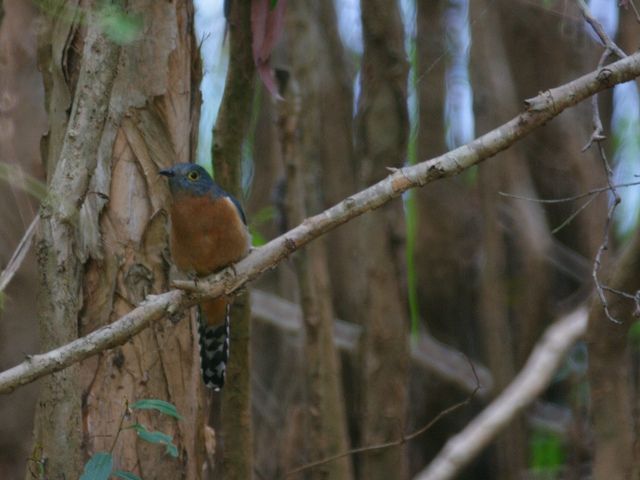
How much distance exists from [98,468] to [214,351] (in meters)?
1.59

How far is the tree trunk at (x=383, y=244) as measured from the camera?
18.7 ft

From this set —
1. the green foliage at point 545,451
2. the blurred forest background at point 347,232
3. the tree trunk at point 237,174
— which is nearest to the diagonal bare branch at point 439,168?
the blurred forest background at point 347,232

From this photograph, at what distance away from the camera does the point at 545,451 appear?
29.8 feet

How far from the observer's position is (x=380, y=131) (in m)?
5.76

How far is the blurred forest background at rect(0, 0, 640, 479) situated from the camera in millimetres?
4387

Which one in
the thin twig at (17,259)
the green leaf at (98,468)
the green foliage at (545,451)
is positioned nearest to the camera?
the green leaf at (98,468)

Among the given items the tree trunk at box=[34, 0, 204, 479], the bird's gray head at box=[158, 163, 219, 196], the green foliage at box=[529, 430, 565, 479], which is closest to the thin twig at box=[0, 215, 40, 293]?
the tree trunk at box=[34, 0, 204, 479]

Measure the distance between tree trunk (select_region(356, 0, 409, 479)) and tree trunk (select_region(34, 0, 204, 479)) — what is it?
53.8 inches

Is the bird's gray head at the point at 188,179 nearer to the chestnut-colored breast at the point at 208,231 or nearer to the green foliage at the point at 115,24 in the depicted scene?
the chestnut-colored breast at the point at 208,231

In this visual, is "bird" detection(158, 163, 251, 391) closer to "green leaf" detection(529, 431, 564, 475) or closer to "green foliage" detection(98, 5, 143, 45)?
"green foliage" detection(98, 5, 143, 45)

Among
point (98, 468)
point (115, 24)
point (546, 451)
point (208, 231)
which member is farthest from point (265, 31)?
point (546, 451)

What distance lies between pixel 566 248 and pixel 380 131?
4.73m

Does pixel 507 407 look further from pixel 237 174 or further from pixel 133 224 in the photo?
pixel 133 224

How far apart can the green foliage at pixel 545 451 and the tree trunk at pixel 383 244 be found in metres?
3.50
